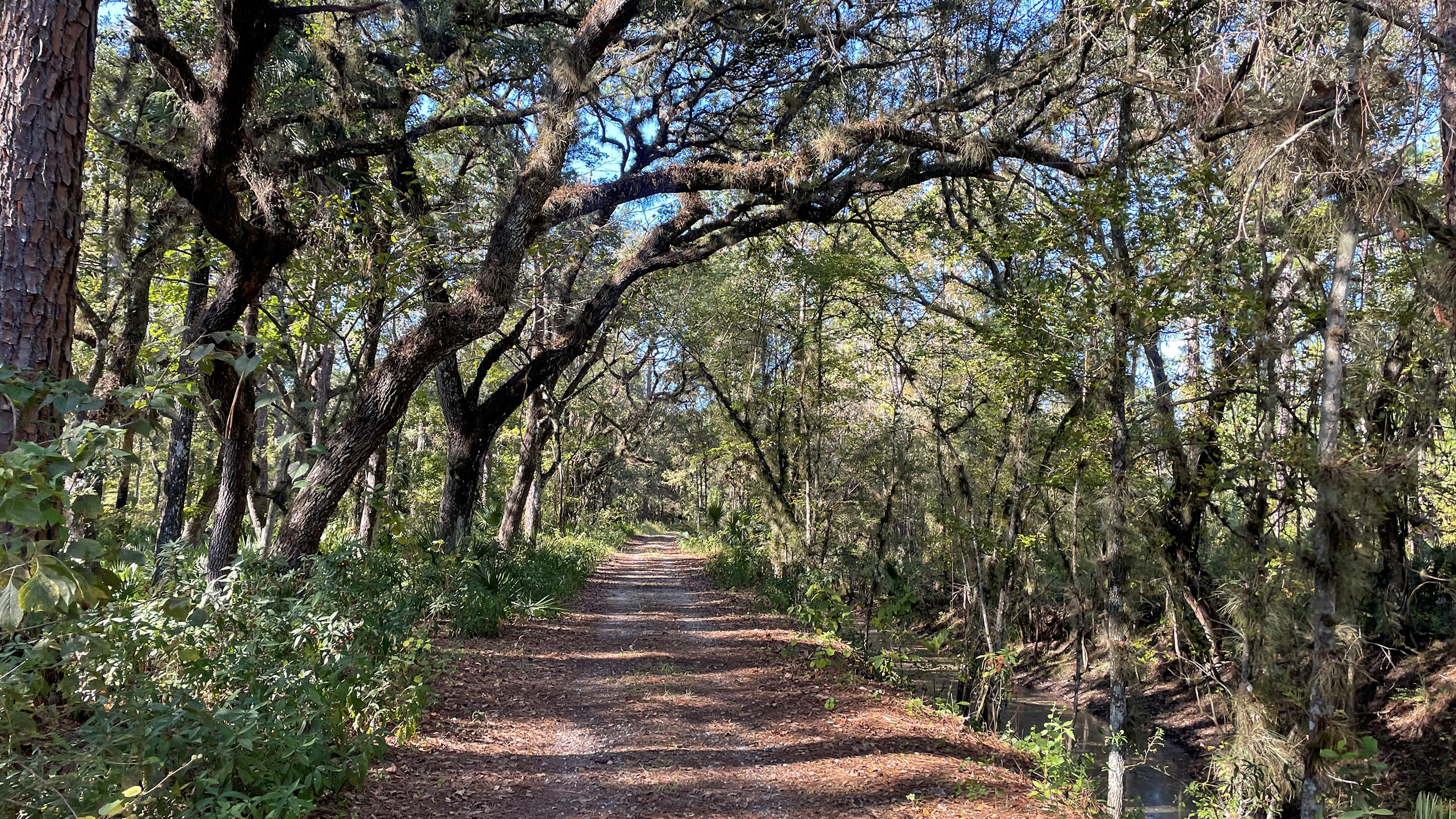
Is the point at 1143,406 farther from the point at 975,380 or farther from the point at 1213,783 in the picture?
the point at 1213,783

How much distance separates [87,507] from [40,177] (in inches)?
64.7

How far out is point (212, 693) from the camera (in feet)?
14.3

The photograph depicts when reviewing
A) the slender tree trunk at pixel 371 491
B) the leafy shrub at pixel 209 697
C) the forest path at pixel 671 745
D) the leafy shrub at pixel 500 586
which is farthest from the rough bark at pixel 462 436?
the leafy shrub at pixel 209 697

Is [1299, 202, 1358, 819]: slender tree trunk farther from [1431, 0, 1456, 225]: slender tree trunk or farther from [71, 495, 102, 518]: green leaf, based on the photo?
[71, 495, 102, 518]: green leaf

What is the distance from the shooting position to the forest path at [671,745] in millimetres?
4738

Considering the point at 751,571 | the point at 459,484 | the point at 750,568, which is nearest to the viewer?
the point at 459,484

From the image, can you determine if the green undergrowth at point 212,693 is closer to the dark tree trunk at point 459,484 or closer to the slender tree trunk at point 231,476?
the slender tree trunk at point 231,476

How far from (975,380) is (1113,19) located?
15.9 ft

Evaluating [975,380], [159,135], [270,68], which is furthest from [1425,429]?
[159,135]

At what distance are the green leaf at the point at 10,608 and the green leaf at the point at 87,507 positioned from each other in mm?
361

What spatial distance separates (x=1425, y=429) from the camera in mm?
4770

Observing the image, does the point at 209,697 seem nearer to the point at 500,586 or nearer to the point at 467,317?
the point at 467,317

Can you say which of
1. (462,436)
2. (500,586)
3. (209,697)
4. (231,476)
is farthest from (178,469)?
(209,697)

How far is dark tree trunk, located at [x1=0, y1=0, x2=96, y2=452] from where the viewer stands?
299 cm
